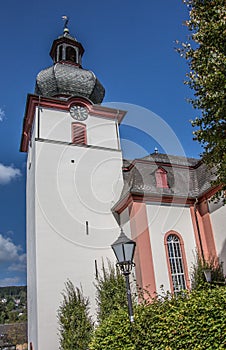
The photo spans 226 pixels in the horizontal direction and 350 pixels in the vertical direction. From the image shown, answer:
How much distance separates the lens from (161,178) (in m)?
16.3

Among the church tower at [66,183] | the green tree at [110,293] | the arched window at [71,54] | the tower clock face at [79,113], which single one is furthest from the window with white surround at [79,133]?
the green tree at [110,293]

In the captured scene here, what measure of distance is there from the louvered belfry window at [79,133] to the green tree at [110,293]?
683 centimetres

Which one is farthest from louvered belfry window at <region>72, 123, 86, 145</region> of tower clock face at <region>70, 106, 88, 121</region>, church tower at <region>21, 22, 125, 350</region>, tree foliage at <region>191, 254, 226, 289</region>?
tree foliage at <region>191, 254, 226, 289</region>

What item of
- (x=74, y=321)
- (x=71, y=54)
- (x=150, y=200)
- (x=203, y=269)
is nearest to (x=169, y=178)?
(x=150, y=200)

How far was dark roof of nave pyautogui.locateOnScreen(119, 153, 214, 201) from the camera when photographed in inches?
611

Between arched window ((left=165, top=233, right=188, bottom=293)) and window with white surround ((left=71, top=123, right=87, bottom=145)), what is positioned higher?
window with white surround ((left=71, top=123, right=87, bottom=145))

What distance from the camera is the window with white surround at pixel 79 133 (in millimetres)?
18134

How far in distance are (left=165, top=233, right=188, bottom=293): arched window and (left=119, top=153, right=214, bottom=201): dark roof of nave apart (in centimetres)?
206

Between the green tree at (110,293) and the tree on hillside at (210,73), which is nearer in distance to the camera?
the tree on hillside at (210,73)

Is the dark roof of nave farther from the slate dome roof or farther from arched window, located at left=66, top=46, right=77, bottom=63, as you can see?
arched window, located at left=66, top=46, right=77, bottom=63

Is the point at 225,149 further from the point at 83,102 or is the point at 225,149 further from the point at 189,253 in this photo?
the point at 83,102

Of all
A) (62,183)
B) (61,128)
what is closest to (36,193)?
(62,183)

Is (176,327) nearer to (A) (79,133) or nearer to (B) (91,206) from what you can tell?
(B) (91,206)

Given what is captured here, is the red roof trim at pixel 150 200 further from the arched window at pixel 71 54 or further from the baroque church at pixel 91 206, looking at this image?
the arched window at pixel 71 54
